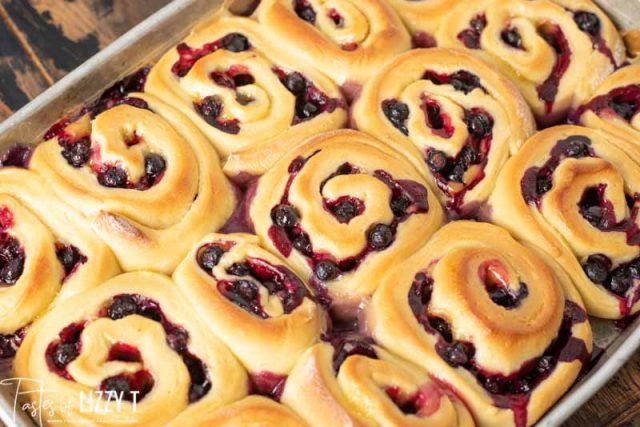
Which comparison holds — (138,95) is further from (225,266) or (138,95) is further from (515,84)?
(515,84)

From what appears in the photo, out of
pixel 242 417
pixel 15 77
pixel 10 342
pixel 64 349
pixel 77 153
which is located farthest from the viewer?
pixel 15 77

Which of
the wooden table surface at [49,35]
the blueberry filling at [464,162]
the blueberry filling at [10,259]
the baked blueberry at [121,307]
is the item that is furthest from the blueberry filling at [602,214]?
the wooden table surface at [49,35]

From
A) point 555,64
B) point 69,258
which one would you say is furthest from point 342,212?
point 555,64

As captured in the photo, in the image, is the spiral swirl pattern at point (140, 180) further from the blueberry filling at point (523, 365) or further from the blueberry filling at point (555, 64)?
the blueberry filling at point (555, 64)

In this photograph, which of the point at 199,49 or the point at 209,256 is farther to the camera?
the point at 199,49

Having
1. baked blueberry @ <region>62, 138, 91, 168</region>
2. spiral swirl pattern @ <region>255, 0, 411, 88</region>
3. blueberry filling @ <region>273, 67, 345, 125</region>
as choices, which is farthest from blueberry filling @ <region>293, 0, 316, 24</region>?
baked blueberry @ <region>62, 138, 91, 168</region>

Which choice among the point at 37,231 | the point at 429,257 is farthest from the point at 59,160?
the point at 429,257

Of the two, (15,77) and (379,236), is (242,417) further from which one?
(15,77)

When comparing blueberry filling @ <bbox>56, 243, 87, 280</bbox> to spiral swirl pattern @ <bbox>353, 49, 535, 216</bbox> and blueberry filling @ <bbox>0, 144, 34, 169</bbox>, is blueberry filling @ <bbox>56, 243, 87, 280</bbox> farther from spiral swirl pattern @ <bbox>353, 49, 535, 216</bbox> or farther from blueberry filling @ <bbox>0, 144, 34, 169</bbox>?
spiral swirl pattern @ <bbox>353, 49, 535, 216</bbox>
